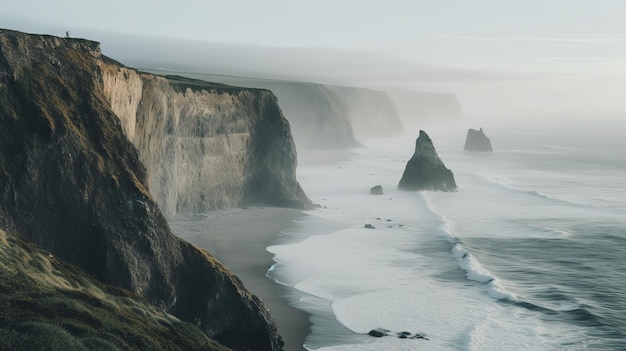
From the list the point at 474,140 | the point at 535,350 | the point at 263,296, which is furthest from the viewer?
the point at 474,140

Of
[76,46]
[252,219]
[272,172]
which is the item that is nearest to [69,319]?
[76,46]

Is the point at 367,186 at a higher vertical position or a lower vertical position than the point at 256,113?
lower

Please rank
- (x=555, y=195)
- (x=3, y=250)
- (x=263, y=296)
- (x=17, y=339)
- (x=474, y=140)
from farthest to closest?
(x=474, y=140)
(x=555, y=195)
(x=263, y=296)
(x=3, y=250)
(x=17, y=339)

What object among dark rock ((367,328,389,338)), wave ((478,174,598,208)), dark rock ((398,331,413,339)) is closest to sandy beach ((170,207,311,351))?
dark rock ((367,328,389,338))

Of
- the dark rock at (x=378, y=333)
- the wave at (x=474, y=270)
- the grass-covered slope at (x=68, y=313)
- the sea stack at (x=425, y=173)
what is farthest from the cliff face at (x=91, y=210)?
the sea stack at (x=425, y=173)

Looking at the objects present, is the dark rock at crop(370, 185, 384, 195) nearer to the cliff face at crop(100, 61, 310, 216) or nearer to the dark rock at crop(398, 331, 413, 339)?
the cliff face at crop(100, 61, 310, 216)

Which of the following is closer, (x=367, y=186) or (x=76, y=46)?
(x=76, y=46)

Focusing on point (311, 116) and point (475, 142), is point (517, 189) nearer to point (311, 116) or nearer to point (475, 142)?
point (475, 142)

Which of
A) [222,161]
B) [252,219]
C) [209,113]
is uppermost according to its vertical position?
[209,113]

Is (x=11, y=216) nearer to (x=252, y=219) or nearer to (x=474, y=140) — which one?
(x=252, y=219)
